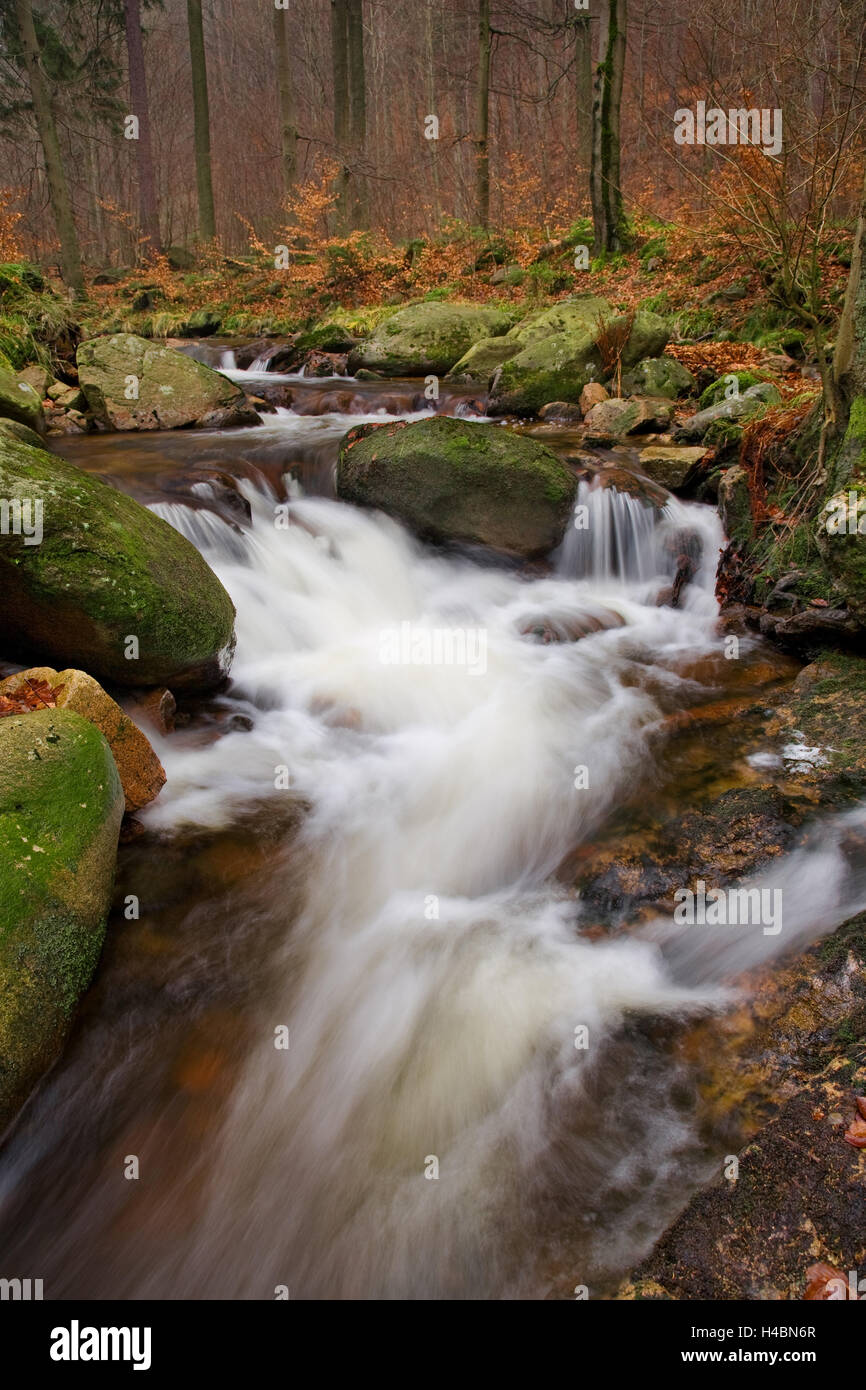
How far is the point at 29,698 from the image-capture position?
12.5ft

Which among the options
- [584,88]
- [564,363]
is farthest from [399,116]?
[564,363]

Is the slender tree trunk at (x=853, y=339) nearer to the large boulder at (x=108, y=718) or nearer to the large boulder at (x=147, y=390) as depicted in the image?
the large boulder at (x=108, y=718)

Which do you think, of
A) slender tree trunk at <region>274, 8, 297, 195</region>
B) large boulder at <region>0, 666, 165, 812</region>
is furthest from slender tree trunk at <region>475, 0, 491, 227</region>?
large boulder at <region>0, 666, 165, 812</region>

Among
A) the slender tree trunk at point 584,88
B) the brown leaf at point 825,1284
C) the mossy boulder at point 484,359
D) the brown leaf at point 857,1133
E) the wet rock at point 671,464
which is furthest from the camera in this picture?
the slender tree trunk at point 584,88

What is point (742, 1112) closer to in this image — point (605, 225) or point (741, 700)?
point (741, 700)

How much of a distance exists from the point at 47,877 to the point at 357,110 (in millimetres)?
21750

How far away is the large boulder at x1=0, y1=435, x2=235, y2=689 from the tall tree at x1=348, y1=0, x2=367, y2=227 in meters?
17.3

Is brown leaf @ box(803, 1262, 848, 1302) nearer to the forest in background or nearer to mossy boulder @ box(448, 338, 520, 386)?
the forest in background

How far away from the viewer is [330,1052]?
128 inches

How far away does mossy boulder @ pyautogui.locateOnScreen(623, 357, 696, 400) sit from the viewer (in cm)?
961

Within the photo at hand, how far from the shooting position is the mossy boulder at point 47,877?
8.85ft

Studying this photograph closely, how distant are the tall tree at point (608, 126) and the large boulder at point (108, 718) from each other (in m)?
13.7

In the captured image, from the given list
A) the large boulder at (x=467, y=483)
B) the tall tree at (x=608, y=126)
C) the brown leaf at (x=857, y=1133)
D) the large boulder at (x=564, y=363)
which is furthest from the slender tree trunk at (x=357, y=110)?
the brown leaf at (x=857, y=1133)
